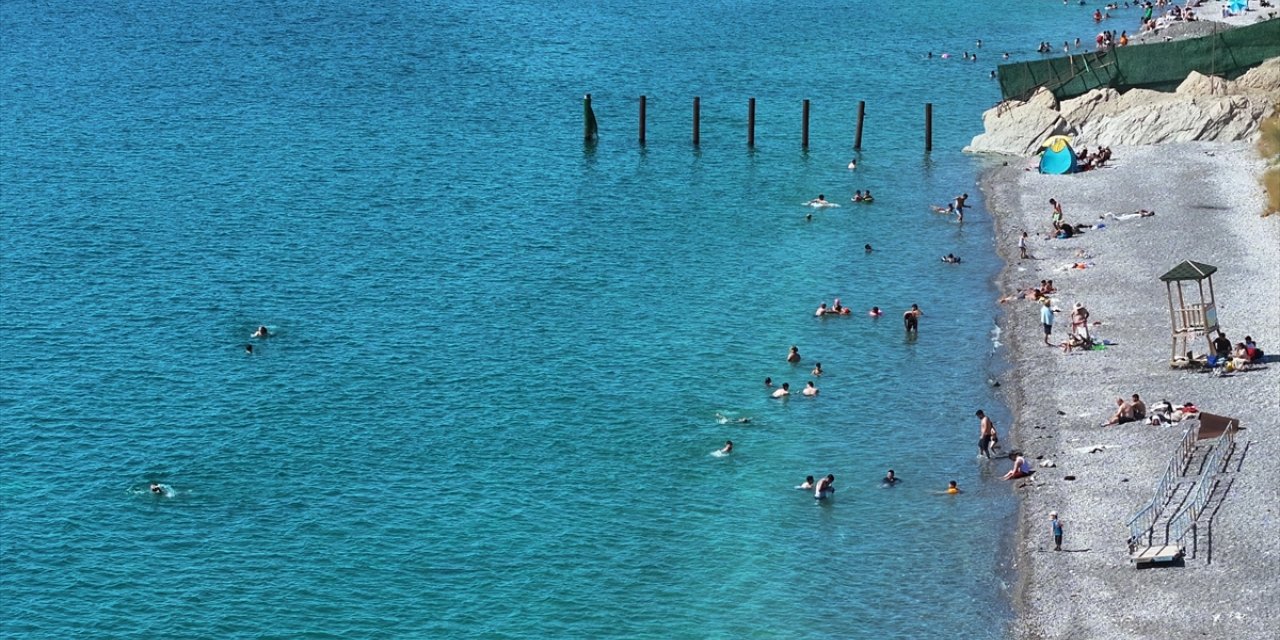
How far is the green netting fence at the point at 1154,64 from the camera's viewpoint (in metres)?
82.2

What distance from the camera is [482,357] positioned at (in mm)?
59750

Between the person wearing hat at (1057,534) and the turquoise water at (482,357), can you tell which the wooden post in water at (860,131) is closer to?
the turquoise water at (482,357)

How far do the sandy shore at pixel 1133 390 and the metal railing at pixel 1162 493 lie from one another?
0.47m

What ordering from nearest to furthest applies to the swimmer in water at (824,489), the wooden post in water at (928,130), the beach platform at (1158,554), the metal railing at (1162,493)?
the beach platform at (1158,554) < the metal railing at (1162,493) < the swimmer in water at (824,489) < the wooden post in water at (928,130)

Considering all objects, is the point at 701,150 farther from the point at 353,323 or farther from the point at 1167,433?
the point at 1167,433

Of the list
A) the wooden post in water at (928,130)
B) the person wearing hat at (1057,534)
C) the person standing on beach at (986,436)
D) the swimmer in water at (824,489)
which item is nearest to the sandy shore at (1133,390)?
the person wearing hat at (1057,534)

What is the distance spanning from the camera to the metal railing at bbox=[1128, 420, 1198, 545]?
43.3m

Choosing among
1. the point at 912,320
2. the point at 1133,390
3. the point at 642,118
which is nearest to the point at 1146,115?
the point at 642,118

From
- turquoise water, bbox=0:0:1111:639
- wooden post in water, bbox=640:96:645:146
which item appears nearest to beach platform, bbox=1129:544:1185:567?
turquoise water, bbox=0:0:1111:639

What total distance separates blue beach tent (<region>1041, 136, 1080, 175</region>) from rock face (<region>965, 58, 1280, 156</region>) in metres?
A: 3.40

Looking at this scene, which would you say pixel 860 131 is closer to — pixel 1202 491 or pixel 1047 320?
pixel 1047 320

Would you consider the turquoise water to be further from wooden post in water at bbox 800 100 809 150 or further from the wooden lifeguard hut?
the wooden lifeguard hut

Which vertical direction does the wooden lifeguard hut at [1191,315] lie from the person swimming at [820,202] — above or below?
below

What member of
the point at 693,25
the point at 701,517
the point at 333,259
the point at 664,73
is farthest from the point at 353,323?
the point at 693,25
